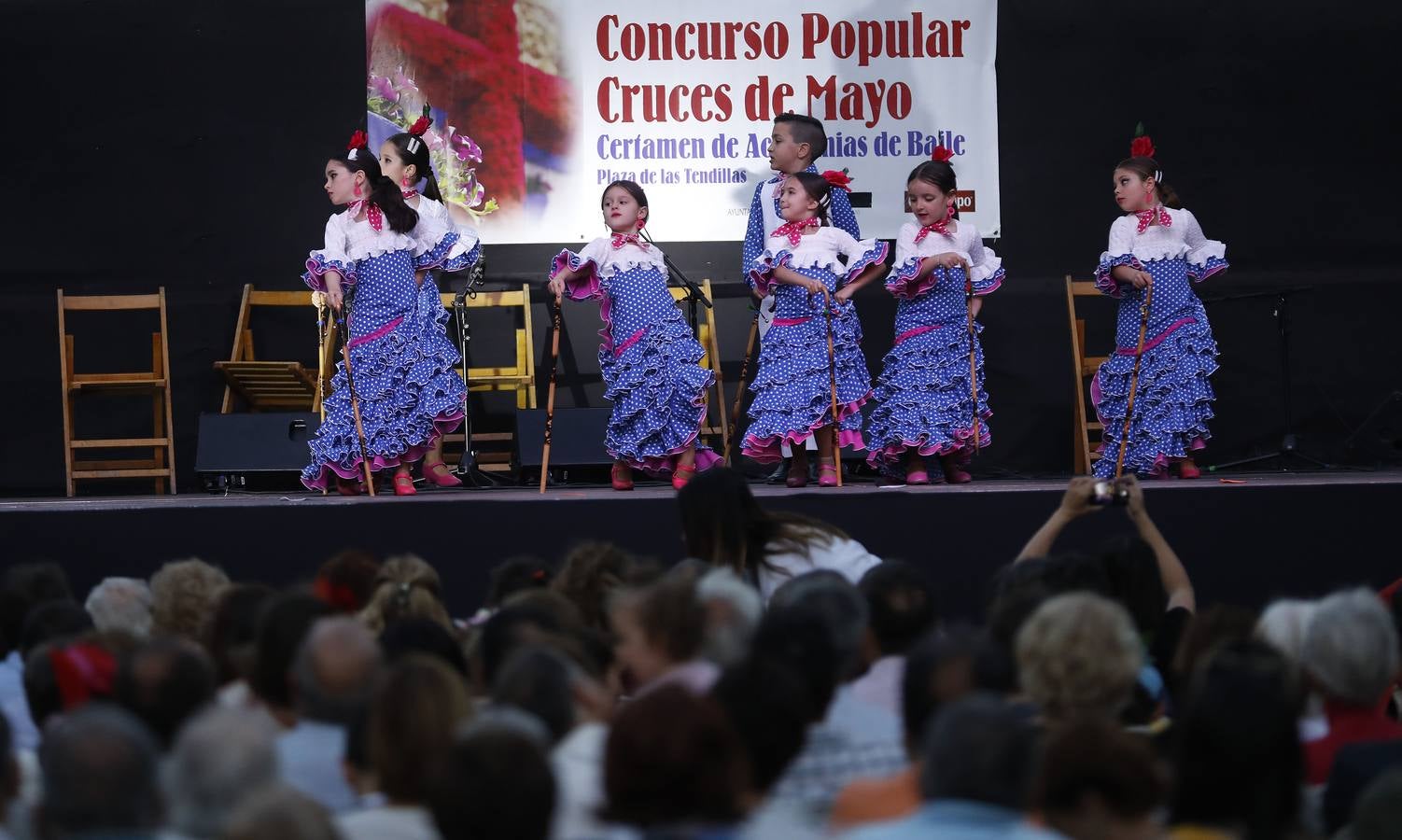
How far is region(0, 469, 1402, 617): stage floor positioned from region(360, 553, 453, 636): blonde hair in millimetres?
2132

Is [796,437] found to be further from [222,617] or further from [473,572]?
[222,617]

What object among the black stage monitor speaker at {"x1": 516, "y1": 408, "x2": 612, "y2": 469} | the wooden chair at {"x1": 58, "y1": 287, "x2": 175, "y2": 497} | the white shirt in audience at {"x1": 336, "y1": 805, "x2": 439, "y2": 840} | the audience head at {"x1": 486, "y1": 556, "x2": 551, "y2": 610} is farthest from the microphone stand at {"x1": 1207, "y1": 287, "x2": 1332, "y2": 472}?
the white shirt in audience at {"x1": 336, "y1": 805, "x2": 439, "y2": 840}

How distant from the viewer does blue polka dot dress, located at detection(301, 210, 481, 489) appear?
6.72 m

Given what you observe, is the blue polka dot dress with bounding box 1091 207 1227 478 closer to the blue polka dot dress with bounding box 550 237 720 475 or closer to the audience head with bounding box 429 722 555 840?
the blue polka dot dress with bounding box 550 237 720 475

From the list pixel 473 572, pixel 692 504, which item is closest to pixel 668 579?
pixel 692 504

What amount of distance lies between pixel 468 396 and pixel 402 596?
15.7ft

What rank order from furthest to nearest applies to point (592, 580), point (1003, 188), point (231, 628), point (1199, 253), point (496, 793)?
point (1003, 188) → point (1199, 253) → point (592, 580) → point (231, 628) → point (496, 793)

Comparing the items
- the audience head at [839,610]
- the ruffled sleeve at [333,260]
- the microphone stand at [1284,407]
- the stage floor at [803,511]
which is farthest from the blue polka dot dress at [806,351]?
the audience head at [839,610]

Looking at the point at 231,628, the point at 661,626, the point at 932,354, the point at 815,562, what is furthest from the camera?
the point at 932,354

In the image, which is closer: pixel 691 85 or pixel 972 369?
pixel 972 369

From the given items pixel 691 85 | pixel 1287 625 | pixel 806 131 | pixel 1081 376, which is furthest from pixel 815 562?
pixel 691 85

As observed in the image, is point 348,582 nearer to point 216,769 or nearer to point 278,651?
point 278,651

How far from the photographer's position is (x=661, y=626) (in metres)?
2.63

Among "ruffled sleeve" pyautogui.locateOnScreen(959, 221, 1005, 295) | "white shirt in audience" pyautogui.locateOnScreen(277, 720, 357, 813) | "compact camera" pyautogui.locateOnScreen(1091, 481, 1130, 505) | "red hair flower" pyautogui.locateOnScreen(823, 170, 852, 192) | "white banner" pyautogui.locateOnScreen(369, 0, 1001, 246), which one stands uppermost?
"white banner" pyautogui.locateOnScreen(369, 0, 1001, 246)
